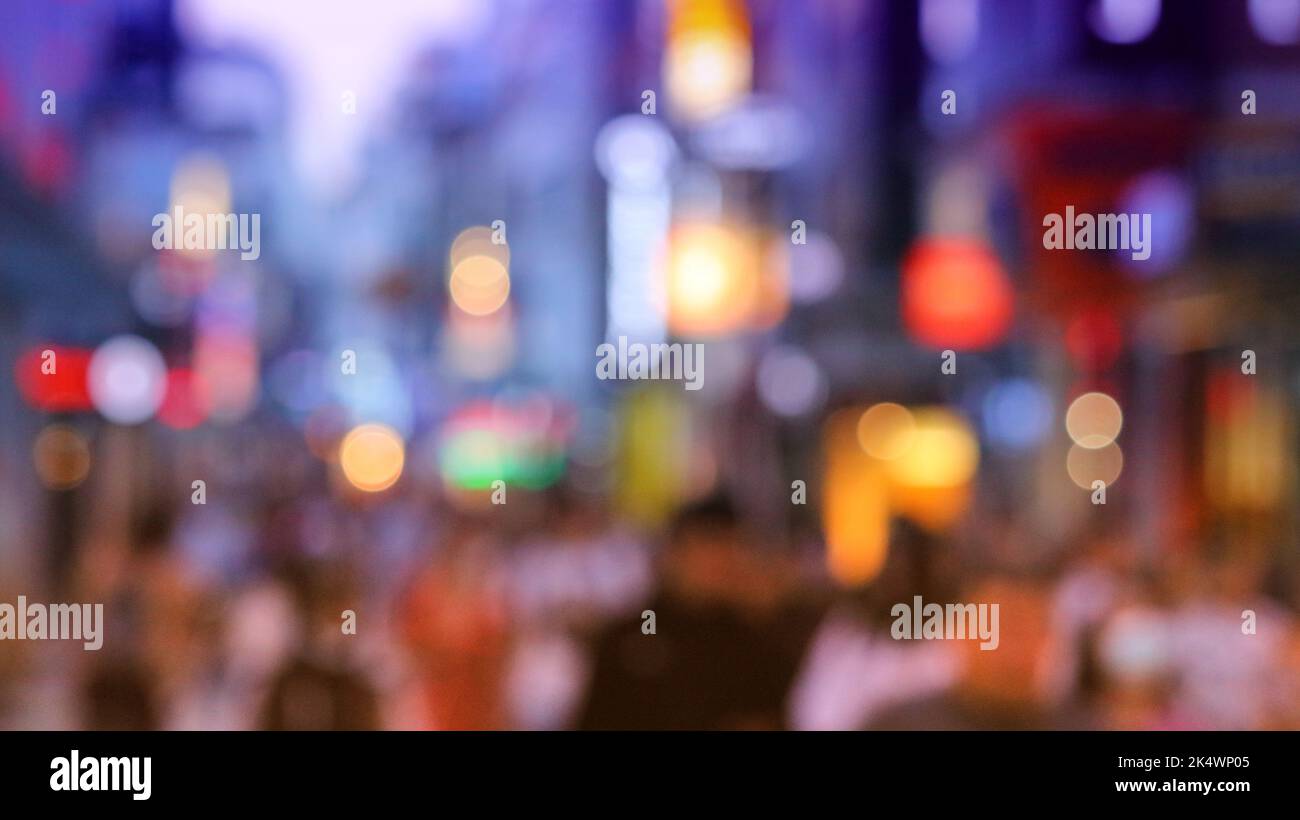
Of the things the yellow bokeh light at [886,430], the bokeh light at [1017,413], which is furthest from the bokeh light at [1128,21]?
the yellow bokeh light at [886,430]

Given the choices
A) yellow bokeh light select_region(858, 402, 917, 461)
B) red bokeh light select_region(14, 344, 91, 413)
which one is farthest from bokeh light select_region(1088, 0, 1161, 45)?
red bokeh light select_region(14, 344, 91, 413)

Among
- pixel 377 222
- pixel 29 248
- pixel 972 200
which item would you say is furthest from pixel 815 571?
pixel 377 222

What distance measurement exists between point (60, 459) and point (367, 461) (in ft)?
11.7

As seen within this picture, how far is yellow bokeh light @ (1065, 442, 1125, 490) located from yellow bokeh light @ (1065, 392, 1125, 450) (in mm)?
42

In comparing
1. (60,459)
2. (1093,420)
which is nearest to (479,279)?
(60,459)

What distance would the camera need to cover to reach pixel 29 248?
745 centimetres

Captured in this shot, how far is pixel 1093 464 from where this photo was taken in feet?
31.5

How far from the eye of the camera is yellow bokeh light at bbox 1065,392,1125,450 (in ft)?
29.6

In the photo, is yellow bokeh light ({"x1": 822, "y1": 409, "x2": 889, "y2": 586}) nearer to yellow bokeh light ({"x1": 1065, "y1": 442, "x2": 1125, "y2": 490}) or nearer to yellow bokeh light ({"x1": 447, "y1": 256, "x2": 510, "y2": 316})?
yellow bokeh light ({"x1": 1065, "y1": 442, "x2": 1125, "y2": 490})

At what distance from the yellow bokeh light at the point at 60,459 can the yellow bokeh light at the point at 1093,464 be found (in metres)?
6.72

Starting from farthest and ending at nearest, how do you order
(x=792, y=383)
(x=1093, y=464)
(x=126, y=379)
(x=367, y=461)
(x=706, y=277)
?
(x=792, y=383) → (x=367, y=461) → (x=126, y=379) → (x=1093, y=464) → (x=706, y=277)

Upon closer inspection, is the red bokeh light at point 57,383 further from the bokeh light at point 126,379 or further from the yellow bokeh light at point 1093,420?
the yellow bokeh light at point 1093,420

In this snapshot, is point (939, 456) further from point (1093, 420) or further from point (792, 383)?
point (792, 383)
